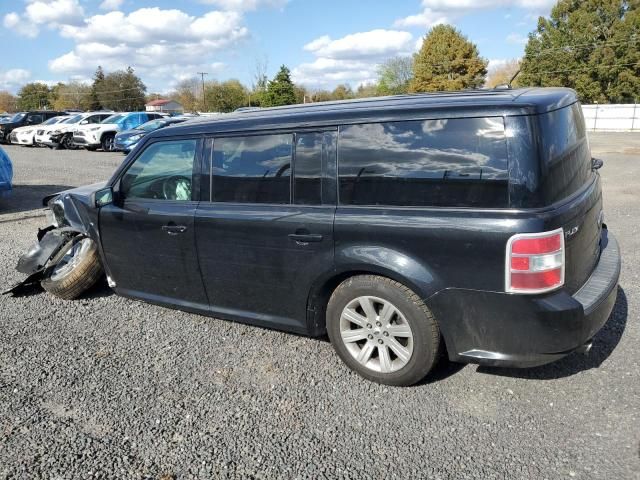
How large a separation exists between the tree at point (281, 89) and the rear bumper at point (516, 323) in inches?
1672

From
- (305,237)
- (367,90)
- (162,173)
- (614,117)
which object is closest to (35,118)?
(162,173)

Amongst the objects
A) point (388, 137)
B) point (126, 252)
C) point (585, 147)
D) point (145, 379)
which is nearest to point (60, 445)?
point (145, 379)

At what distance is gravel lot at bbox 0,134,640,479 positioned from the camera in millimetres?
2641

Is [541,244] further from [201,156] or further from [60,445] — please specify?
[60,445]

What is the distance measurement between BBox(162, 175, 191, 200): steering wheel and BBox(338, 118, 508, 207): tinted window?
1.35 metres

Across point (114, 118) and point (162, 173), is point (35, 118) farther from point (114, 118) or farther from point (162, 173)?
point (162, 173)

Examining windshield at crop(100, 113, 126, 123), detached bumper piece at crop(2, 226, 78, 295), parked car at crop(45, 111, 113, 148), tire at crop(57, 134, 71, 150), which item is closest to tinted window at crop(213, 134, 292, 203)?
detached bumper piece at crop(2, 226, 78, 295)

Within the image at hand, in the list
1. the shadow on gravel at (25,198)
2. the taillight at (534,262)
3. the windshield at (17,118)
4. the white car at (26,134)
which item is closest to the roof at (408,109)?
the taillight at (534,262)

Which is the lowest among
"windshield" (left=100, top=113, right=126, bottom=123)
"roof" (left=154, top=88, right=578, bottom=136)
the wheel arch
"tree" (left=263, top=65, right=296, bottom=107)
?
the wheel arch

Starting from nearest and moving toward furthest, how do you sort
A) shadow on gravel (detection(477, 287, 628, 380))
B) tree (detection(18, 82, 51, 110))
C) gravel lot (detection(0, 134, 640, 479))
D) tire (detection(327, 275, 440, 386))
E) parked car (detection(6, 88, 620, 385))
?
gravel lot (detection(0, 134, 640, 479))
parked car (detection(6, 88, 620, 385))
tire (detection(327, 275, 440, 386))
shadow on gravel (detection(477, 287, 628, 380))
tree (detection(18, 82, 51, 110))

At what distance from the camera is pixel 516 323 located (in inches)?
110

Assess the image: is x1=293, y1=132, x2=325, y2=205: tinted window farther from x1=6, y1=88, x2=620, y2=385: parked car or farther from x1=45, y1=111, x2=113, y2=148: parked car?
x1=45, y1=111, x2=113, y2=148: parked car

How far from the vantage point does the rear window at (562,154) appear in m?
2.75

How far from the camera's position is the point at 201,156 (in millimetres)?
3840
